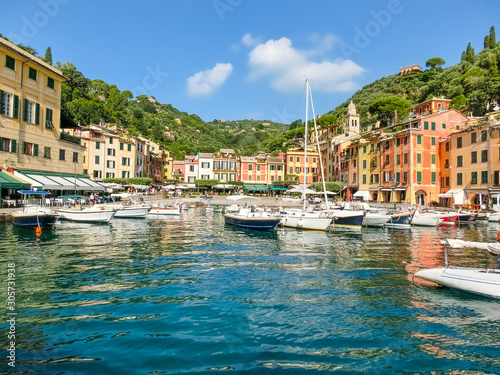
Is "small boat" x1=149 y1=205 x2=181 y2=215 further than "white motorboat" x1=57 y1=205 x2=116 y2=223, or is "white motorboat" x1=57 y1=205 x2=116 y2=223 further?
"small boat" x1=149 y1=205 x2=181 y2=215

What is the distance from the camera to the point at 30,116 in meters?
33.2

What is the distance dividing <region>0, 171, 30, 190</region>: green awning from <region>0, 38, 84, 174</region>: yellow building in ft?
5.16

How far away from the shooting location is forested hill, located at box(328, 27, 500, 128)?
66.8m

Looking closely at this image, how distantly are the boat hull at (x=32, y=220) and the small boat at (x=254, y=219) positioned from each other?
49.0 feet

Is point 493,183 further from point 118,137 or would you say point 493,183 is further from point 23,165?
point 118,137

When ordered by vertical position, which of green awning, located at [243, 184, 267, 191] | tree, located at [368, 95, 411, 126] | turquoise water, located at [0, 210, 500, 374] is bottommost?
turquoise water, located at [0, 210, 500, 374]

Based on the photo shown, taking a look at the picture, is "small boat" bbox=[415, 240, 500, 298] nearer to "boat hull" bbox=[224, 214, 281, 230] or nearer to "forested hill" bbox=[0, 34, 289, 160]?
"boat hull" bbox=[224, 214, 281, 230]

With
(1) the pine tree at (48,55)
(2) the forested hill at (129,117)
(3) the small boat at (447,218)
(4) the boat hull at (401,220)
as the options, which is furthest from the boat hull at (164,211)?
(1) the pine tree at (48,55)

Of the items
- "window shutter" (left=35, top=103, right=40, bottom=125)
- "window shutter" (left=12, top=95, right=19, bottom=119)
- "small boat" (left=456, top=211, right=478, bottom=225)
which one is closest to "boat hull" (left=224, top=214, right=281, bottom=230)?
"window shutter" (left=12, top=95, right=19, bottom=119)

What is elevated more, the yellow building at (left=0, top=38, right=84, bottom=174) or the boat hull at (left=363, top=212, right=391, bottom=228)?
the yellow building at (left=0, top=38, right=84, bottom=174)

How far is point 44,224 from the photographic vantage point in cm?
2547

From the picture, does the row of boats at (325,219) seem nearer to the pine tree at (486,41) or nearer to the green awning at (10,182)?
the green awning at (10,182)

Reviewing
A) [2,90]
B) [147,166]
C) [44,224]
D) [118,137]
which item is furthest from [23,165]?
[147,166]

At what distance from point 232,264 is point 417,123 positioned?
47700 millimetres
